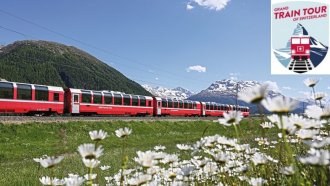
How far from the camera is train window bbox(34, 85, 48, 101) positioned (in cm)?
3397

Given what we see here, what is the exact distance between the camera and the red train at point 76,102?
31309 mm

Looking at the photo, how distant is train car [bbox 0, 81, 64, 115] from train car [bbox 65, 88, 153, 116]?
144cm

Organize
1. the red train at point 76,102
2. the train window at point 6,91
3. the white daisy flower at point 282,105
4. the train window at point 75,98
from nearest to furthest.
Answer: the white daisy flower at point 282,105, the train window at point 6,91, the red train at point 76,102, the train window at point 75,98

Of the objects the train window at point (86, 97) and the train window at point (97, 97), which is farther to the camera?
the train window at point (97, 97)

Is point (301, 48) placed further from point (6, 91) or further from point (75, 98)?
point (75, 98)

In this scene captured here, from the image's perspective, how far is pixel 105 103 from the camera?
4334 centimetres

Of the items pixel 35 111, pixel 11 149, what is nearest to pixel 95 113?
pixel 35 111

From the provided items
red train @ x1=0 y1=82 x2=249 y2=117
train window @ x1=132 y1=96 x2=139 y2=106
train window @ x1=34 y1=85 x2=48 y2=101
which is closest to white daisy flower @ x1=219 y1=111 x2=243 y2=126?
red train @ x1=0 y1=82 x2=249 y2=117

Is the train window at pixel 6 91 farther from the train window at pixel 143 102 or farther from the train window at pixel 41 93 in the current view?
the train window at pixel 143 102

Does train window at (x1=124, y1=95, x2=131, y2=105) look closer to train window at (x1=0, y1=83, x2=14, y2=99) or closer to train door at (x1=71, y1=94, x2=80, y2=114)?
train door at (x1=71, y1=94, x2=80, y2=114)

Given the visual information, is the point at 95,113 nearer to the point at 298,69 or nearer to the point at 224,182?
the point at 298,69

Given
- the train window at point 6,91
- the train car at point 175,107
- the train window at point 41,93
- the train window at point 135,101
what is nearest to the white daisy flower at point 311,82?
the train window at point 6,91

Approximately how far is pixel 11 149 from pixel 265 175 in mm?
20448

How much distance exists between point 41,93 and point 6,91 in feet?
14.5
